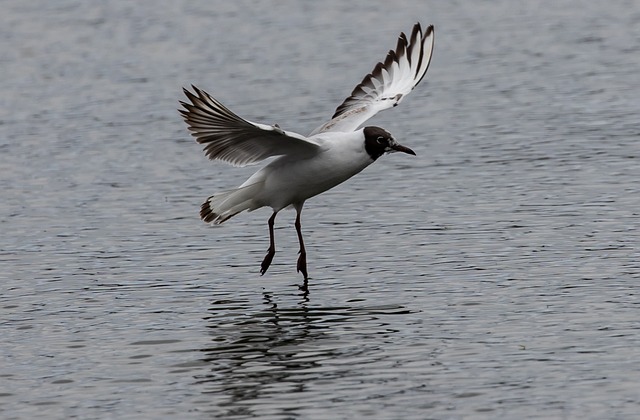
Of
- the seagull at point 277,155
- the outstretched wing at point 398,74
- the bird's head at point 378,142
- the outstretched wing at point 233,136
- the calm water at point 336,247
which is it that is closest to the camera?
the calm water at point 336,247

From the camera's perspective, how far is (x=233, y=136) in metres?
11.8

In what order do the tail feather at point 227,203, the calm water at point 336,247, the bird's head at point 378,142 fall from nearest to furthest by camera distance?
the calm water at point 336,247 → the bird's head at point 378,142 → the tail feather at point 227,203

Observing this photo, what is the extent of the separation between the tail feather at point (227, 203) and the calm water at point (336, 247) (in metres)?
0.42

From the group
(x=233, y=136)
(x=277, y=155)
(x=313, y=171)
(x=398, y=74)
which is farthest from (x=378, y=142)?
(x=398, y=74)

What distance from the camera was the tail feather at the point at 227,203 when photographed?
496 inches

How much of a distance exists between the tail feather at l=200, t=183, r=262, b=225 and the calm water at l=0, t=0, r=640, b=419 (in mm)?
423

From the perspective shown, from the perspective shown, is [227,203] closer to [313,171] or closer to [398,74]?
[313,171]

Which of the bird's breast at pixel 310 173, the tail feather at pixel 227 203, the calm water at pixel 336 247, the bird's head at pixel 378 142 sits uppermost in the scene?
the bird's head at pixel 378 142

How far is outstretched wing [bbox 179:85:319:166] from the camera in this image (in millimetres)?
11289

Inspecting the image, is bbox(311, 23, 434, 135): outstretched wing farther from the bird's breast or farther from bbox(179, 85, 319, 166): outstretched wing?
bbox(179, 85, 319, 166): outstretched wing

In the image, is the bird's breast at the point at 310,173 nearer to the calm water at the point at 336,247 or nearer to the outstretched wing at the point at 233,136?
the outstretched wing at the point at 233,136

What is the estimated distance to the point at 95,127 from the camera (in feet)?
66.0

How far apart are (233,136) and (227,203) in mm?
972

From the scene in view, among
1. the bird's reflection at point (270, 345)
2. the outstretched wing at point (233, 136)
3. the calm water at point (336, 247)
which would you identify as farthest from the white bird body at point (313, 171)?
the bird's reflection at point (270, 345)
